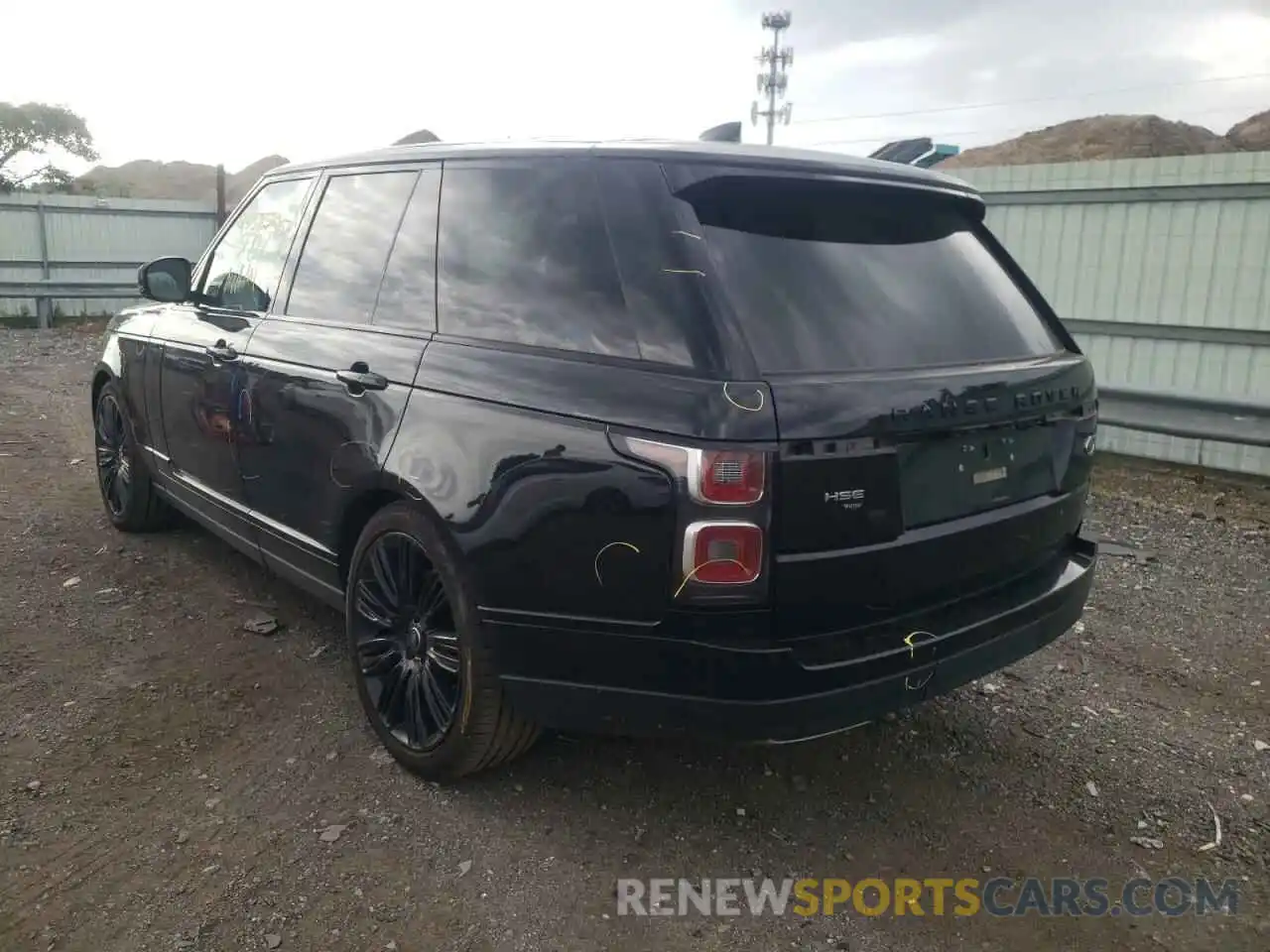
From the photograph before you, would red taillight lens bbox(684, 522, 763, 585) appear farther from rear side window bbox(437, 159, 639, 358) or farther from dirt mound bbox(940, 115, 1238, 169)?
dirt mound bbox(940, 115, 1238, 169)

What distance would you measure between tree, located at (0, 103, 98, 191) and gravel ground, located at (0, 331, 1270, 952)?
33.6 metres

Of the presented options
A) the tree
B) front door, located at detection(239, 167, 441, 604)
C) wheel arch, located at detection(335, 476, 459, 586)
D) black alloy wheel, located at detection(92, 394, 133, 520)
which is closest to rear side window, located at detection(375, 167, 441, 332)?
front door, located at detection(239, 167, 441, 604)

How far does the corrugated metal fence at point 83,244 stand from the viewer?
15805 mm

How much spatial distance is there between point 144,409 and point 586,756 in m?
2.99

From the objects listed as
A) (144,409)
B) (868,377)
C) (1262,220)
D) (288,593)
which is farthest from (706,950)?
(1262,220)

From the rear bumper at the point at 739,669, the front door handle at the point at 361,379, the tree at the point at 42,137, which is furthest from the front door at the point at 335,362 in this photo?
the tree at the point at 42,137

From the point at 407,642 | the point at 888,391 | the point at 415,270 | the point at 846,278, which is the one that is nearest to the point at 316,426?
the point at 415,270

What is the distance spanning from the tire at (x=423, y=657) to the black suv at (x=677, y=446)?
0.01 meters

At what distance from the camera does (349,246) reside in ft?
12.1

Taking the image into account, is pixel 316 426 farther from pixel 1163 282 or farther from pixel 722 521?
pixel 1163 282

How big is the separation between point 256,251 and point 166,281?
0.68 metres

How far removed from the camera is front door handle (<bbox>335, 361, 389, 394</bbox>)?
3.20 meters

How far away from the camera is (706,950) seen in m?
2.51

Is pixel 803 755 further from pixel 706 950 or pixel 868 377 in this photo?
pixel 868 377
